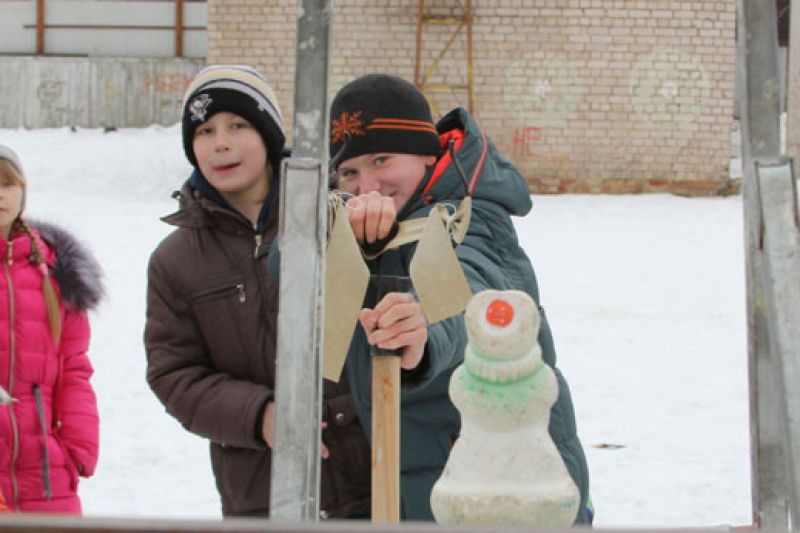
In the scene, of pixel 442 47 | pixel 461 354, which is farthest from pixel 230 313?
pixel 442 47

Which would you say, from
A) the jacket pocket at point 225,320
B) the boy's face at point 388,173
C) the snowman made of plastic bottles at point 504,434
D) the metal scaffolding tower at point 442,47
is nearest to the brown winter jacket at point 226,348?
the jacket pocket at point 225,320

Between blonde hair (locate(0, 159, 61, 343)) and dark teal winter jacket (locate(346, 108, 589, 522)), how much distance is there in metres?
1.36

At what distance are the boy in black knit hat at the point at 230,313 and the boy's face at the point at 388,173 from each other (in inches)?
9.3

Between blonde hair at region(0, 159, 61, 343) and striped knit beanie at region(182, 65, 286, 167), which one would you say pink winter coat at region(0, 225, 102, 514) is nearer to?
blonde hair at region(0, 159, 61, 343)

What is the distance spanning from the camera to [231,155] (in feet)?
6.57

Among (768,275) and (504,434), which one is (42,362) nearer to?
(504,434)

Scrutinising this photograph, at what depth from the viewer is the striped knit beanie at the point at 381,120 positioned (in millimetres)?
1820

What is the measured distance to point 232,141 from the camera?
2008 mm

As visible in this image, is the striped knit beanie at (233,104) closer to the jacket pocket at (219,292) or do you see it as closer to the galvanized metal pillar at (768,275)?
the jacket pocket at (219,292)

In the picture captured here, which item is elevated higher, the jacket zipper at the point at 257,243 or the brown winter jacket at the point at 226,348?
the jacket zipper at the point at 257,243

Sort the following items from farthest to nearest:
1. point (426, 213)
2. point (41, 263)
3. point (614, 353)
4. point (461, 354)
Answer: point (614, 353), point (41, 263), point (426, 213), point (461, 354)

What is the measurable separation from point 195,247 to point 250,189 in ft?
0.45

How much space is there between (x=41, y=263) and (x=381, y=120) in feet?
4.39

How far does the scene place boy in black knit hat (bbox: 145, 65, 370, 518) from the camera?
1907 millimetres
